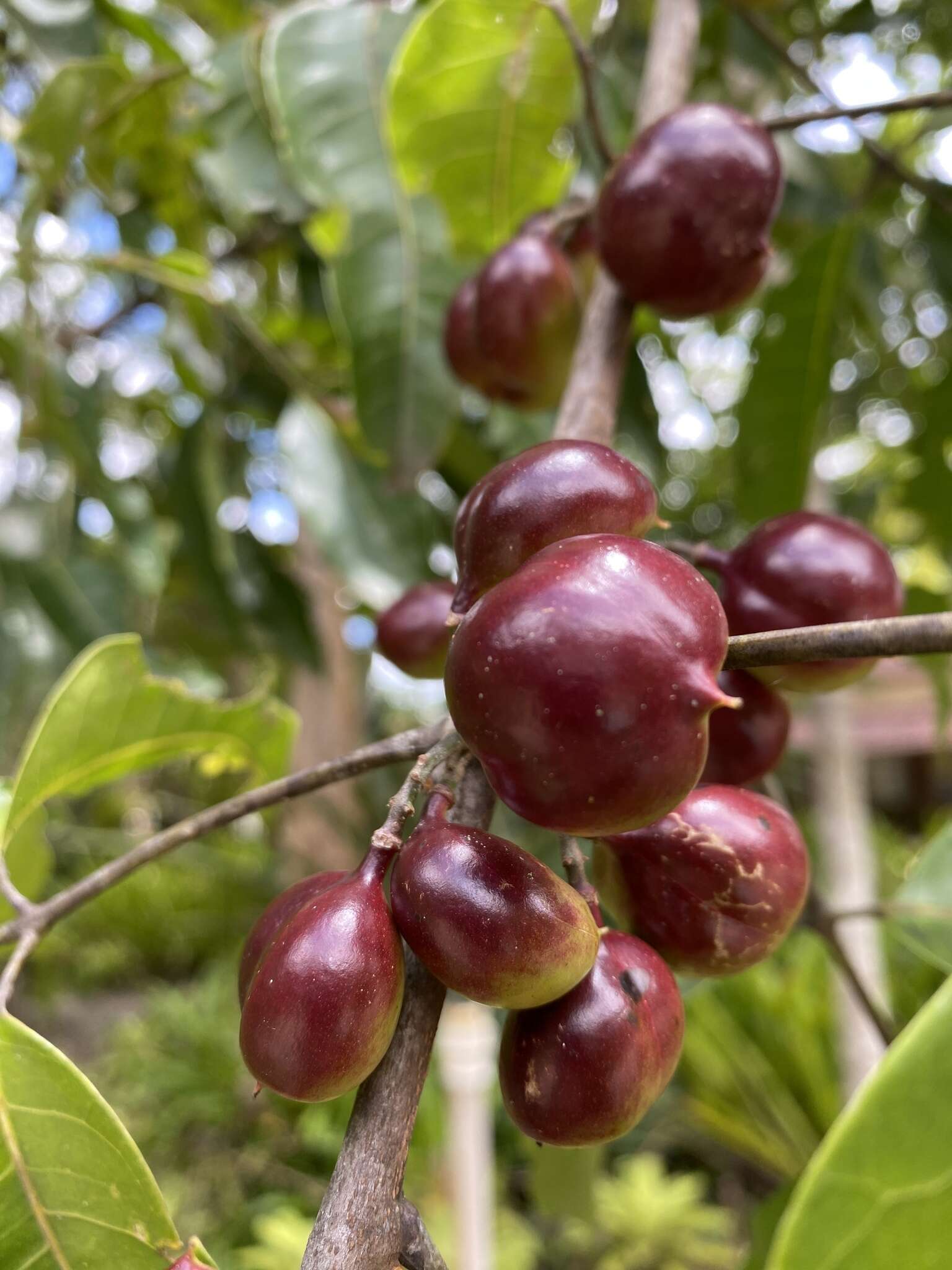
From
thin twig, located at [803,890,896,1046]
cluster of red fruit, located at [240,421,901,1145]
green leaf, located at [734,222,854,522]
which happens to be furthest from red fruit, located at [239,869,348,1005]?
green leaf, located at [734,222,854,522]

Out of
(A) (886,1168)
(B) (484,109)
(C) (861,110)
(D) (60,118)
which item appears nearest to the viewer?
(A) (886,1168)

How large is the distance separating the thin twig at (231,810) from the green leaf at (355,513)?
50cm

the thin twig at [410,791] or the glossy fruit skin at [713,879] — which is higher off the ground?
the thin twig at [410,791]

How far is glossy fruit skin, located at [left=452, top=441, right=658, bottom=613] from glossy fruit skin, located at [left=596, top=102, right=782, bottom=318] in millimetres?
215

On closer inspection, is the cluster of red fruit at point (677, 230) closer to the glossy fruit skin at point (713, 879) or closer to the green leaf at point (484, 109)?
the green leaf at point (484, 109)

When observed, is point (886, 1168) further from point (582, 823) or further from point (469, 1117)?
point (469, 1117)

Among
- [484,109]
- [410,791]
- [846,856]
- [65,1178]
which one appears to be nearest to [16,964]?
[65,1178]

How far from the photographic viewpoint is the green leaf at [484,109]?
25.6 inches

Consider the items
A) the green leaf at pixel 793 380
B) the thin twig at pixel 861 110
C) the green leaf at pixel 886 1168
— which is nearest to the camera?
the green leaf at pixel 886 1168

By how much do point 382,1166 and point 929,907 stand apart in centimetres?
48

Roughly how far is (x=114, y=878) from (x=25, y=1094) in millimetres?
95

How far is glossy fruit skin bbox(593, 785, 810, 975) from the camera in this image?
397mm

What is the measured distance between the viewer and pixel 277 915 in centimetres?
38


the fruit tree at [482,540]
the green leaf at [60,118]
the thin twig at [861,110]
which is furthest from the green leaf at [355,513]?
the thin twig at [861,110]
